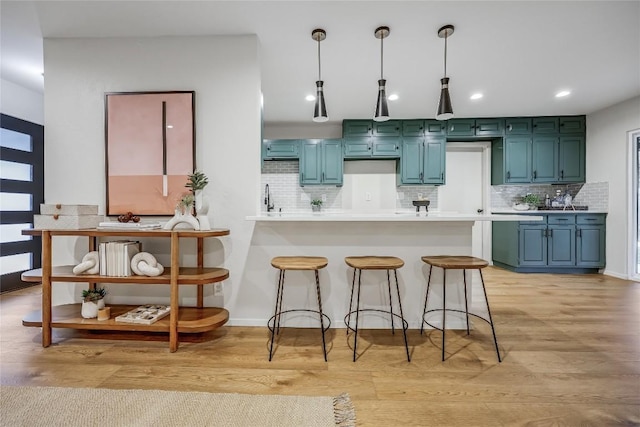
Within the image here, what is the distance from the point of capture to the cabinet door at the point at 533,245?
4.37 meters

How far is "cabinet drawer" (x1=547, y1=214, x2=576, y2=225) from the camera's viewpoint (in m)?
→ 4.33

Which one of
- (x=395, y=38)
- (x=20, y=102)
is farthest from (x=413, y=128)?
(x=20, y=102)

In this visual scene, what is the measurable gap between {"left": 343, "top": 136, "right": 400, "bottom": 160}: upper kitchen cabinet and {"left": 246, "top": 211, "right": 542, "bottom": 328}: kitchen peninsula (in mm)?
2598

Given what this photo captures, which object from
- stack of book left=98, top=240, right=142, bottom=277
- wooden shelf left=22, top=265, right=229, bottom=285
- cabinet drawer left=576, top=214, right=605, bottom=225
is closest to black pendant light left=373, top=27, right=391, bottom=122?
wooden shelf left=22, top=265, right=229, bottom=285

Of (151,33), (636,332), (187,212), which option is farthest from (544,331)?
(151,33)

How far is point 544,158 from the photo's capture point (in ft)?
15.4

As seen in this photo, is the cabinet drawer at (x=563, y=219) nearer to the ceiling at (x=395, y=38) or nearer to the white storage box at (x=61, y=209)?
the ceiling at (x=395, y=38)

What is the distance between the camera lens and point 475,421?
1346mm

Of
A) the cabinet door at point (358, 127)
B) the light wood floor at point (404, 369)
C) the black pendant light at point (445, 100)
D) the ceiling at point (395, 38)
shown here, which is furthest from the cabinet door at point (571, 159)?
the black pendant light at point (445, 100)

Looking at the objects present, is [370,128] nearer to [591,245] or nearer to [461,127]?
[461,127]

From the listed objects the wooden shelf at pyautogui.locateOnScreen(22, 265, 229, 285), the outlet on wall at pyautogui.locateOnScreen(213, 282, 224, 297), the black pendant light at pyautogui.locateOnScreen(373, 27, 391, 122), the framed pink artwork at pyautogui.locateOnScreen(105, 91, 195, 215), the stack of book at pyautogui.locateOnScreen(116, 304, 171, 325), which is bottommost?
the stack of book at pyautogui.locateOnScreen(116, 304, 171, 325)

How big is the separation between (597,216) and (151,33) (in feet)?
19.9

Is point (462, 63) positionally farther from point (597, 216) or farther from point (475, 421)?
point (597, 216)

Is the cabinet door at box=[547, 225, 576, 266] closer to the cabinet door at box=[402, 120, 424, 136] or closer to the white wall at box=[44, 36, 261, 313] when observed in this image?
the cabinet door at box=[402, 120, 424, 136]
